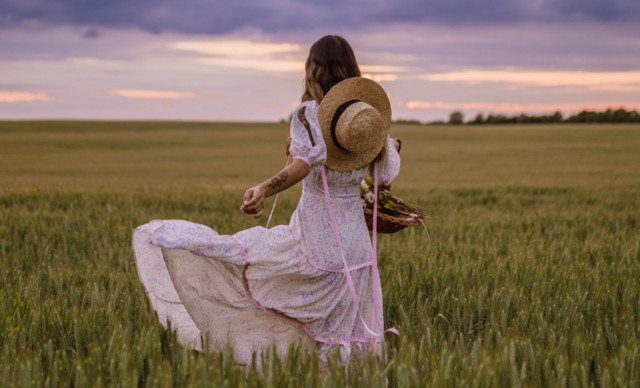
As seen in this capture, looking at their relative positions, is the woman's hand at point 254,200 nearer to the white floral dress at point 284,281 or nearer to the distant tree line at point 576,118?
the white floral dress at point 284,281

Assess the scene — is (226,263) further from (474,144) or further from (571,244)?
(474,144)

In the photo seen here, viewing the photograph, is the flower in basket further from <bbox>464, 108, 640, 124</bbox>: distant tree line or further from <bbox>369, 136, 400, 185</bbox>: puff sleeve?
<bbox>464, 108, 640, 124</bbox>: distant tree line

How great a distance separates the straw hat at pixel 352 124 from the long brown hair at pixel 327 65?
0.08 metres

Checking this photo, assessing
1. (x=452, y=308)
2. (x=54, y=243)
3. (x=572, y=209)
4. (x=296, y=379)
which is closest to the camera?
(x=296, y=379)

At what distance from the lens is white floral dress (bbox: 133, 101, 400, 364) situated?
364cm

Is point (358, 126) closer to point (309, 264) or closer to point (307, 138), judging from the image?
point (307, 138)

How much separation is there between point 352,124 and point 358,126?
3cm

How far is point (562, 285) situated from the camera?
18.3 ft

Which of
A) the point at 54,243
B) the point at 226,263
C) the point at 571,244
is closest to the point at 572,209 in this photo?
the point at 571,244

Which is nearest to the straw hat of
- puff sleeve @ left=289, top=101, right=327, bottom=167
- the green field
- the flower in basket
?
puff sleeve @ left=289, top=101, right=327, bottom=167

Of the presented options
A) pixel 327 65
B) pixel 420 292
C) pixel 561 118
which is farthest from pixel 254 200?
pixel 561 118

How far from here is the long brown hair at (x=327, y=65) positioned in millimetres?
3666

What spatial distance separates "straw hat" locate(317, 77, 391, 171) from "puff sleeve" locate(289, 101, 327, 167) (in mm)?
125

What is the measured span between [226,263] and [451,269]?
116 inches
